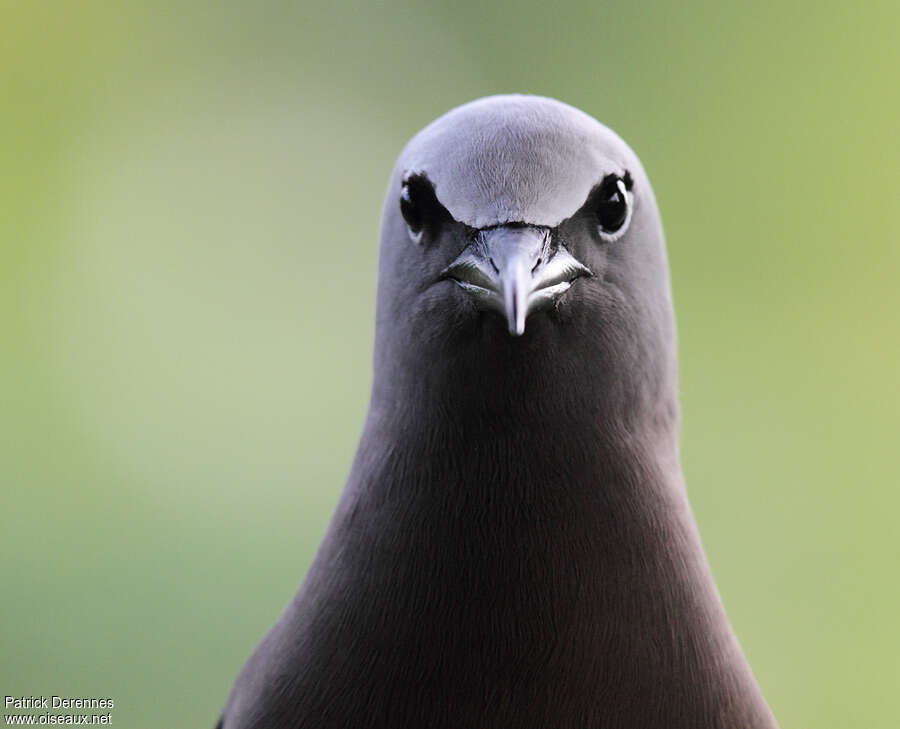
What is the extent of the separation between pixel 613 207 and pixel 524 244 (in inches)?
8.2

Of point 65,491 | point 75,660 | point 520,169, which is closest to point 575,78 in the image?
point 65,491

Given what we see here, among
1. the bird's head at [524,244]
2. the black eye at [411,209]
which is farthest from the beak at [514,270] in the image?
the black eye at [411,209]

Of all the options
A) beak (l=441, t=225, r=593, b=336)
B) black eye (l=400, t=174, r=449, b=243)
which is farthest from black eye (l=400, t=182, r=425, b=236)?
beak (l=441, t=225, r=593, b=336)

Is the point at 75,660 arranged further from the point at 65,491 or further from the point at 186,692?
the point at 65,491

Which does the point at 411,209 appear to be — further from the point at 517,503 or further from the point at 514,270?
the point at 517,503

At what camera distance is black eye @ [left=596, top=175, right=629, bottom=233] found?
172 cm

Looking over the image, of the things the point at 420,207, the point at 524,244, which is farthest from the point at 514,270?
the point at 420,207

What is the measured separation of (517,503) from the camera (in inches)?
66.1

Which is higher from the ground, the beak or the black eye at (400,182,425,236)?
the black eye at (400,182,425,236)

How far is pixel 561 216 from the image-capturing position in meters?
1.63

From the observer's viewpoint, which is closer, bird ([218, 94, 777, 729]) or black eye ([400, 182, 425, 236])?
bird ([218, 94, 777, 729])

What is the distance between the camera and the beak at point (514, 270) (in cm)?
153

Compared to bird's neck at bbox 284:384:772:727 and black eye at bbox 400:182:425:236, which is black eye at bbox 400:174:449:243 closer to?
black eye at bbox 400:182:425:236

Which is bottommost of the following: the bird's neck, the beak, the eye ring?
the bird's neck
